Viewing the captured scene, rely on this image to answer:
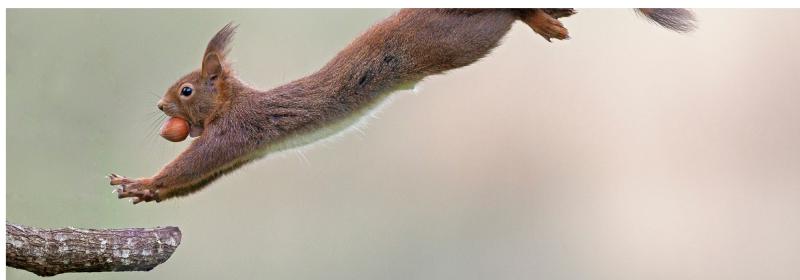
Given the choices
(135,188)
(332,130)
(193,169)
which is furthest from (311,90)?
(135,188)

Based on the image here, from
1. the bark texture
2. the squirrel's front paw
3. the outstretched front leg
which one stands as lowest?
the bark texture

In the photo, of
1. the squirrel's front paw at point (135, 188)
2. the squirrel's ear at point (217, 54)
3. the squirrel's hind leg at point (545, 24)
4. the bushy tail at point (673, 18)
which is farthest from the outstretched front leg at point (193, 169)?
the bushy tail at point (673, 18)

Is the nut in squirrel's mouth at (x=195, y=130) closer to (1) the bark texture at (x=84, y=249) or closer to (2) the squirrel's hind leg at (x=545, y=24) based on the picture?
(1) the bark texture at (x=84, y=249)

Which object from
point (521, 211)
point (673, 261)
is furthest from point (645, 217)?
point (521, 211)

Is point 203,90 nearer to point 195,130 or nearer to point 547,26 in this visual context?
point 195,130

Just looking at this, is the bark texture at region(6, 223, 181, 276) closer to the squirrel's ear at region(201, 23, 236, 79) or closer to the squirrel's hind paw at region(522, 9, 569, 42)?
the squirrel's ear at region(201, 23, 236, 79)


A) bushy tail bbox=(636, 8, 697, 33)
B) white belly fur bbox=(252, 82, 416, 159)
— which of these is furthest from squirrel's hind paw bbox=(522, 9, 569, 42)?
white belly fur bbox=(252, 82, 416, 159)
